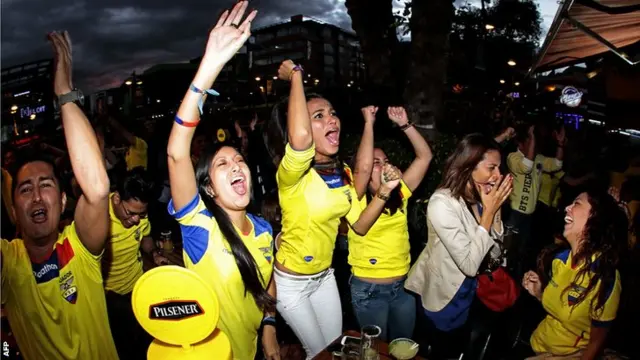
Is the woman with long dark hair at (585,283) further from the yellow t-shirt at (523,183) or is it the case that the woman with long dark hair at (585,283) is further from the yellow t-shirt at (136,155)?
the yellow t-shirt at (136,155)

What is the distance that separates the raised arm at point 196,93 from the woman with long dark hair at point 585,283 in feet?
7.69

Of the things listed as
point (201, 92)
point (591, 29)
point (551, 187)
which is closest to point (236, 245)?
point (201, 92)

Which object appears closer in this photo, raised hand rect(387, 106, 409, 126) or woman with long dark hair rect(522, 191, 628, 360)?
woman with long dark hair rect(522, 191, 628, 360)

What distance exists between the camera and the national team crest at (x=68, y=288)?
1.94 metres

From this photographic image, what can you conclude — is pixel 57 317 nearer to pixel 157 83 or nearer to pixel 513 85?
pixel 513 85

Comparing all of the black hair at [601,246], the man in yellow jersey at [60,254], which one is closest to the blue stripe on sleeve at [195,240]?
the man in yellow jersey at [60,254]

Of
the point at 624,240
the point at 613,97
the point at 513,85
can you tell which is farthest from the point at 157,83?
the point at 624,240

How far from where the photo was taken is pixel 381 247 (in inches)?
124

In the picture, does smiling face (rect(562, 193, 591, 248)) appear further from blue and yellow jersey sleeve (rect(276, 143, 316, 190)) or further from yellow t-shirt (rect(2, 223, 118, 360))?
yellow t-shirt (rect(2, 223, 118, 360))

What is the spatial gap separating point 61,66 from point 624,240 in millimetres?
3236

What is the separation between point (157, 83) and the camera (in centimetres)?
4147

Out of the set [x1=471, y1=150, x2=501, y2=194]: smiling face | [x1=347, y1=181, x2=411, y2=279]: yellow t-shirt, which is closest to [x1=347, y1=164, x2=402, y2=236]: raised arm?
[x1=347, y1=181, x2=411, y2=279]: yellow t-shirt

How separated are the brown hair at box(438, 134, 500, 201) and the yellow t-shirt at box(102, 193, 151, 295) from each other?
7.75ft

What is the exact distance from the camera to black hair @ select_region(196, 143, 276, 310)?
208 cm
